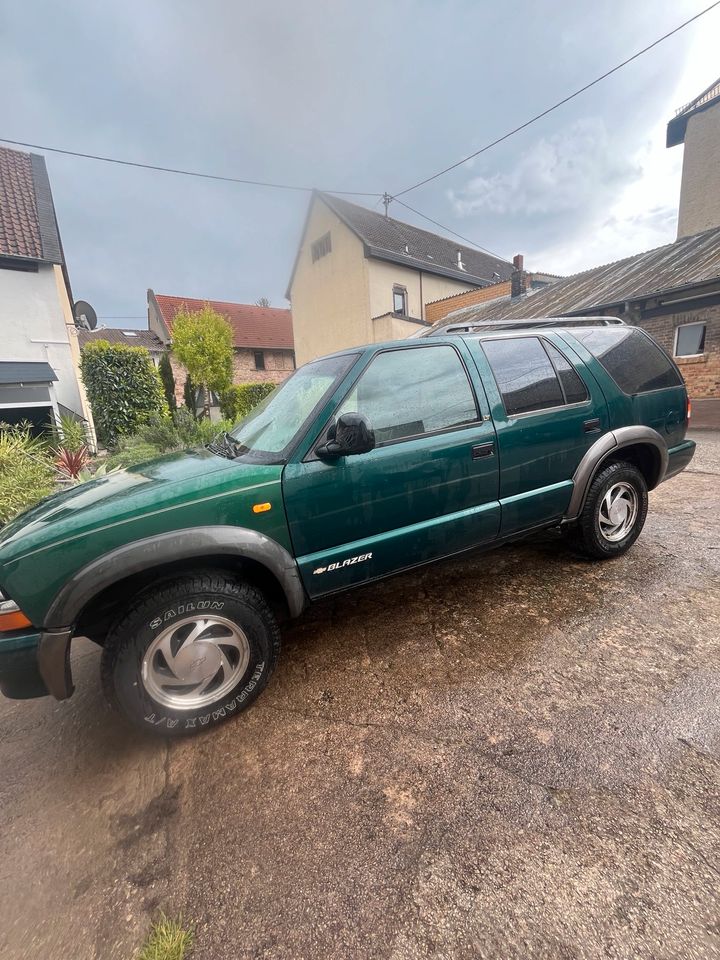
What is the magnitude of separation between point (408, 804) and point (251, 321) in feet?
102

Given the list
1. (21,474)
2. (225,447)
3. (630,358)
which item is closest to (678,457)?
(630,358)

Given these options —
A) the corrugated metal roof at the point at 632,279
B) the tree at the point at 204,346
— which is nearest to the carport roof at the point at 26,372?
the tree at the point at 204,346

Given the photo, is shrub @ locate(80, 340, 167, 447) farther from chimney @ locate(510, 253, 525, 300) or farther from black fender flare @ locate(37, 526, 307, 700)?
chimney @ locate(510, 253, 525, 300)

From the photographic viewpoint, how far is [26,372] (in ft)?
33.0

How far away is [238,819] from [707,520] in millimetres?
4670

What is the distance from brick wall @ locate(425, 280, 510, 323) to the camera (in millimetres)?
20250

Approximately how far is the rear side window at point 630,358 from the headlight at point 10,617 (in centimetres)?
381

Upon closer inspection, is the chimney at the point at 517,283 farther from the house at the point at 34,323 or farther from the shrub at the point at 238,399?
the house at the point at 34,323

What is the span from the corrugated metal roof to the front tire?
12.3 metres

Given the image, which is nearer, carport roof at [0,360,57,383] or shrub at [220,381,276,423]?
carport roof at [0,360,57,383]

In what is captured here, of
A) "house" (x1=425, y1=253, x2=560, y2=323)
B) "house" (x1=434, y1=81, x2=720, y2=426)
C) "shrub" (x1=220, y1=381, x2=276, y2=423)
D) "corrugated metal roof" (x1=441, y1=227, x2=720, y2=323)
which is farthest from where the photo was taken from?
"house" (x1=425, y1=253, x2=560, y2=323)

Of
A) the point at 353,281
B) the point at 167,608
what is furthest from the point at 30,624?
the point at 353,281

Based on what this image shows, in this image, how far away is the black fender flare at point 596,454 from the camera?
2986 millimetres

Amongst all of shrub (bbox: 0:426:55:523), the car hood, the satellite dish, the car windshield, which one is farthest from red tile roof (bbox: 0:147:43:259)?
the car hood
